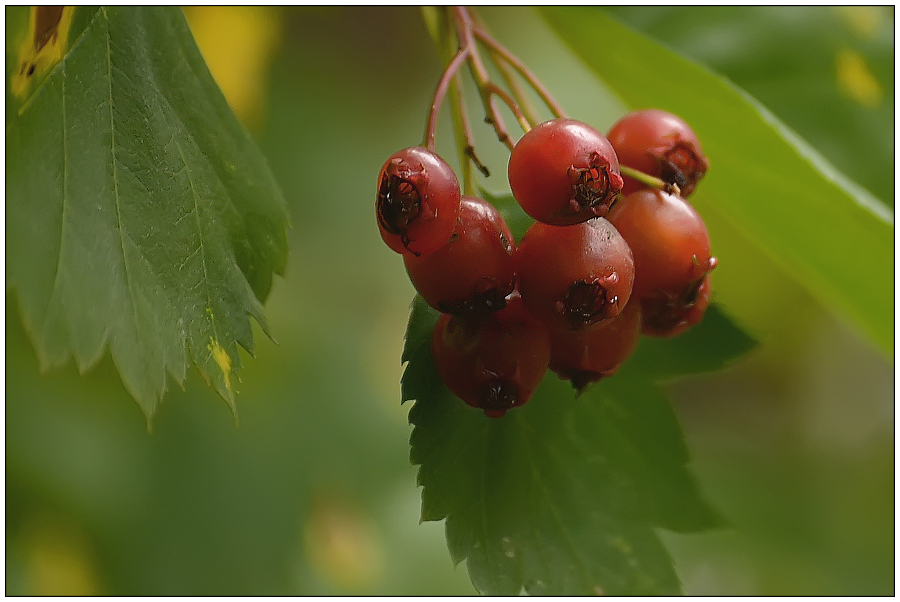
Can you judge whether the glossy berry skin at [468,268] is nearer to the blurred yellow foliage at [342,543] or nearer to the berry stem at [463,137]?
the berry stem at [463,137]

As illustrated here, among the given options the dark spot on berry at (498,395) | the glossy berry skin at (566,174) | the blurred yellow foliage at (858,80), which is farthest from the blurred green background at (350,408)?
the glossy berry skin at (566,174)

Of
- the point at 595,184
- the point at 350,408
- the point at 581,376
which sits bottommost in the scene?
the point at 350,408

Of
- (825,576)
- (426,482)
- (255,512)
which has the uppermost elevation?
(426,482)

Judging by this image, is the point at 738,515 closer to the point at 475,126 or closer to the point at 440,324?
the point at 475,126

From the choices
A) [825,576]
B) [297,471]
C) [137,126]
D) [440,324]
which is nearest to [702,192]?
[440,324]

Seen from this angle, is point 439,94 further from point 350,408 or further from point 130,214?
point 350,408

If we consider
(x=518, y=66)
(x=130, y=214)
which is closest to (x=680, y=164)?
(x=518, y=66)
